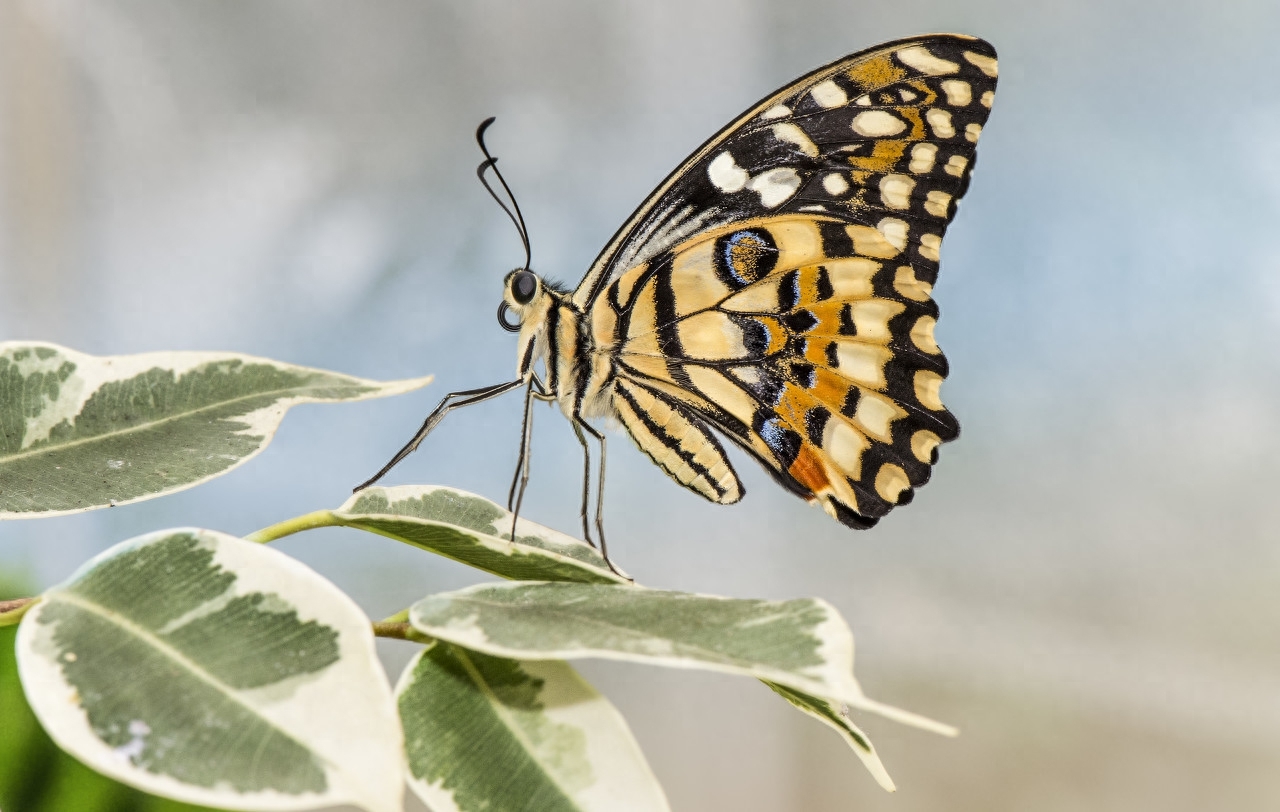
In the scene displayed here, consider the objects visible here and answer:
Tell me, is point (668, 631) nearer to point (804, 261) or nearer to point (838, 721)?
point (838, 721)

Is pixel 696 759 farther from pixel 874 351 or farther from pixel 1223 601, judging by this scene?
pixel 874 351

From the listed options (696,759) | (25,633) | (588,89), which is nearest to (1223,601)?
(696,759)

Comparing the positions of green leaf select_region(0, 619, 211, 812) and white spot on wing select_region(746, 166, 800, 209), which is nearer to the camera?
green leaf select_region(0, 619, 211, 812)

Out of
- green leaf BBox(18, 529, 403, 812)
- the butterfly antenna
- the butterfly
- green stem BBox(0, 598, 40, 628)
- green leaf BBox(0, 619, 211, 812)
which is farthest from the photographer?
the butterfly

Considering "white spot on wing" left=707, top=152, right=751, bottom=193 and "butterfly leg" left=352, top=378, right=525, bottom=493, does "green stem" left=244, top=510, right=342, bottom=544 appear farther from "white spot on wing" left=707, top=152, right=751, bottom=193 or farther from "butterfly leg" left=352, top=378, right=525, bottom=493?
"white spot on wing" left=707, top=152, right=751, bottom=193

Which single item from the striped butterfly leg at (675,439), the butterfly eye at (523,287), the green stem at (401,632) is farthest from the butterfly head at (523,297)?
the green stem at (401,632)

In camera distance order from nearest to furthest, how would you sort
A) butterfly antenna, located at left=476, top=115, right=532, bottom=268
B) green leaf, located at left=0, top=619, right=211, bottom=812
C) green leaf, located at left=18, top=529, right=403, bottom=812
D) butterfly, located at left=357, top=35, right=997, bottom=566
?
green leaf, located at left=18, top=529, right=403, bottom=812
green leaf, located at left=0, top=619, right=211, bottom=812
butterfly antenna, located at left=476, top=115, right=532, bottom=268
butterfly, located at left=357, top=35, right=997, bottom=566

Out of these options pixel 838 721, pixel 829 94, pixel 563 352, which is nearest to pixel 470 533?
pixel 838 721

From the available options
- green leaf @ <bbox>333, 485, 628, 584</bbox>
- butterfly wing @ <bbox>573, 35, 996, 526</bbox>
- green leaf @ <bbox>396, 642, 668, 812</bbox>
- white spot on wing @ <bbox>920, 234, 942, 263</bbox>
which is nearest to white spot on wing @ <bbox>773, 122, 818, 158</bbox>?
butterfly wing @ <bbox>573, 35, 996, 526</bbox>
